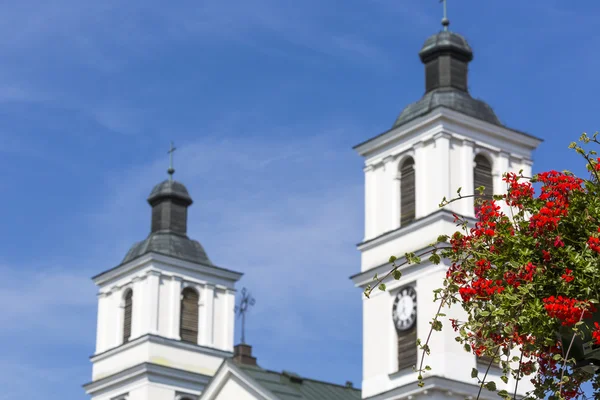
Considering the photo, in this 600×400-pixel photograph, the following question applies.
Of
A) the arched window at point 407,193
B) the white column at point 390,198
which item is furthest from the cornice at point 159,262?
the arched window at point 407,193

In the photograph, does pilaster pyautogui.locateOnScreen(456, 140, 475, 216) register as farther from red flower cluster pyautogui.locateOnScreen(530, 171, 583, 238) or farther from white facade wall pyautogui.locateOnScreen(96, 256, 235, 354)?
red flower cluster pyautogui.locateOnScreen(530, 171, 583, 238)

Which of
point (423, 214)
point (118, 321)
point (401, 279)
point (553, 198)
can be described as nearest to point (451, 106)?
point (423, 214)

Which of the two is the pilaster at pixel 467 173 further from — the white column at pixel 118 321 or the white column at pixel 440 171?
the white column at pixel 118 321

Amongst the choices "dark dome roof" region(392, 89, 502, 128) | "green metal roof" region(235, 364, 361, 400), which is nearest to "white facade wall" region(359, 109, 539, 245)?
"dark dome roof" region(392, 89, 502, 128)

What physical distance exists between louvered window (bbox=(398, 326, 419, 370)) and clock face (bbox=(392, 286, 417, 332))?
0.18 m

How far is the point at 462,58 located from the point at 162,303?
16.3 m

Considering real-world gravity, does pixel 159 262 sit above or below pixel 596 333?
above

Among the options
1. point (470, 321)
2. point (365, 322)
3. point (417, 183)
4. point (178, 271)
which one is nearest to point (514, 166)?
point (417, 183)

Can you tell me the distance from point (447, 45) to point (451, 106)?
6.98ft

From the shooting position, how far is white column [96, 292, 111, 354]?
51.9 meters

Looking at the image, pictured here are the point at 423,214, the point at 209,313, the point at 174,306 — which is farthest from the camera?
the point at 209,313

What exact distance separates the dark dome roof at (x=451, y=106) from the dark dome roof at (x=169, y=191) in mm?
15152

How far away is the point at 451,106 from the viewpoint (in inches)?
1527

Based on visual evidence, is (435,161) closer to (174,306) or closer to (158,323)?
(158,323)
